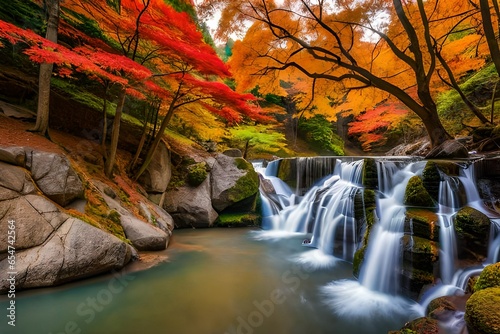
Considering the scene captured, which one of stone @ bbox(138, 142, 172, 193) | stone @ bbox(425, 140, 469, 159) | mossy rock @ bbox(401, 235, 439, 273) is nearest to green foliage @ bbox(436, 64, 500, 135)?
stone @ bbox(425, 140, 469, 159)

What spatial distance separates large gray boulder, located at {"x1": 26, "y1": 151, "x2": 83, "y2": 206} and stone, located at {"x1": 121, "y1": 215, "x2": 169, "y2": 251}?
127 cm

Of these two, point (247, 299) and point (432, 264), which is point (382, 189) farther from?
point (247, 299)

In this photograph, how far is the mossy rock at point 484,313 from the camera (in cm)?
231

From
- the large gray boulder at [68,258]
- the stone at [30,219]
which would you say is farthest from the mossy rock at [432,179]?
the stone at [30,219]

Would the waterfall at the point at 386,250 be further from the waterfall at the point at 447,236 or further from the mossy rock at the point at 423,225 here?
the waterfall at the point at 447,236

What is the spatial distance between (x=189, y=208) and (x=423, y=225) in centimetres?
701

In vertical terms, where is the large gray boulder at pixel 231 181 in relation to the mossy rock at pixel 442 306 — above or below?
above

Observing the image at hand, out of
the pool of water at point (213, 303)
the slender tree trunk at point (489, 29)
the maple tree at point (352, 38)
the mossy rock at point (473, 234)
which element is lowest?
the pool of water at point (213, 303)

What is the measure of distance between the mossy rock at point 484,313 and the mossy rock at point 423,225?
1848mm

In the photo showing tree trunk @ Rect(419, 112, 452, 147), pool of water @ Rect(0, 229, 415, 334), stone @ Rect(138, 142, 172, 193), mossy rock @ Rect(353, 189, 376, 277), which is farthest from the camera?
stone @ Rect(138, 142, 172, 193)

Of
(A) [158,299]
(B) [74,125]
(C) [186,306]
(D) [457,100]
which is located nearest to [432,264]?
(C) [186,306]

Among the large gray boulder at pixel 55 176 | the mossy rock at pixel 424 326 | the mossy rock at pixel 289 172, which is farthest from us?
the mossy rock at pixel 289 172

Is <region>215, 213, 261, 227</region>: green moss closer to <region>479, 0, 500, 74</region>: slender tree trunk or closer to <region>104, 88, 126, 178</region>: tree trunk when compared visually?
<region>104, 88, 126, 178</region>: tree trunk

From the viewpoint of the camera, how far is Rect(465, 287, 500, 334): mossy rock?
2.31 m
